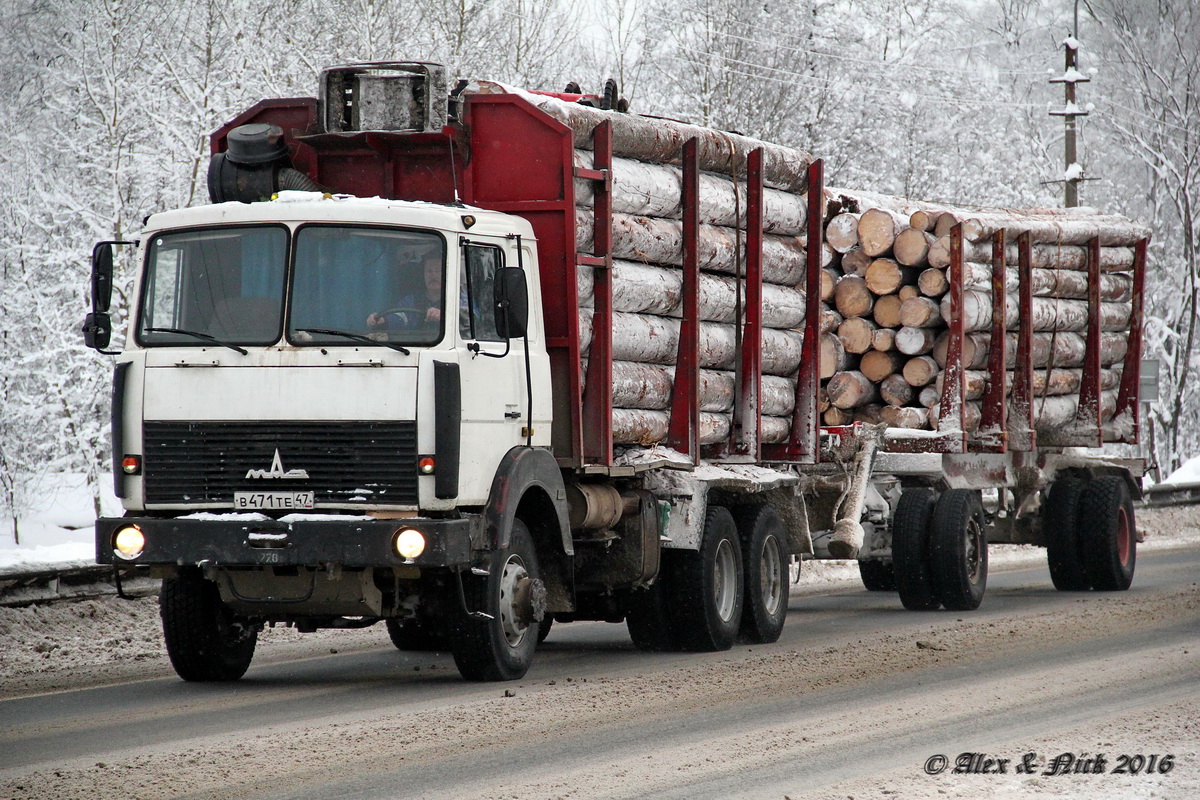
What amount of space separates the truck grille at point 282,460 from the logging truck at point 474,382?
0.01 metres

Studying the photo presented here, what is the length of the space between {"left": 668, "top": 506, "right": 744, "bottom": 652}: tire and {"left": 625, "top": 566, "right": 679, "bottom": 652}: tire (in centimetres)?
5

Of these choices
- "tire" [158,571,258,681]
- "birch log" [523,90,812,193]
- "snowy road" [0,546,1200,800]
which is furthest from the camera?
"birch log" [523,90,812,193]

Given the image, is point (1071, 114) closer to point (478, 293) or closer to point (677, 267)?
point (677, 267)

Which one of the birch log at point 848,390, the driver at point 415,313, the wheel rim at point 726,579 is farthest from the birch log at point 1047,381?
the driver at point 415,313

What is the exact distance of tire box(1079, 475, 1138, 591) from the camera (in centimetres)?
1614

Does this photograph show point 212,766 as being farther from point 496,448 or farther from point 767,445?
point 767,445

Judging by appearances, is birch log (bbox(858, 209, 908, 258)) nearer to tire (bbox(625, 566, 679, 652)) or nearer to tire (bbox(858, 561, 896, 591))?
tire (bbox(858, 561, 896, 591))

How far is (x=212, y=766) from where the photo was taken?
684 centimetres

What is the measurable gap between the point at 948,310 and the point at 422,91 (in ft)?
21.7

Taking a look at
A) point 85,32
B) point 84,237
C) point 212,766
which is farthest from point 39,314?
point 212,766

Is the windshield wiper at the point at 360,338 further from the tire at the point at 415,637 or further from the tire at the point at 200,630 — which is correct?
the tire at the point at 415,637

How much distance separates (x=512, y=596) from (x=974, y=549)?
6490 millimetres

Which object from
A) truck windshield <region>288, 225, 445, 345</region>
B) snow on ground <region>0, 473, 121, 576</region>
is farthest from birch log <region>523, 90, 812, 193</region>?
snow on ground <region>0, 473, 121, 576</region>

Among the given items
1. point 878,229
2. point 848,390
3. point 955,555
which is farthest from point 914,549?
point 878,229
